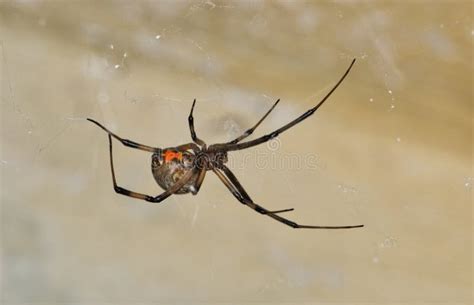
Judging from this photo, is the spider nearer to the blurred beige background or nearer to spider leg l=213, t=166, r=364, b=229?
spider leg l=213, t=166, r=364, b=229

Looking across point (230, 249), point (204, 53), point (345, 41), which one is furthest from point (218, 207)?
point (345, 41)

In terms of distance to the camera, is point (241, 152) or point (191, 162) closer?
point (191, 162)

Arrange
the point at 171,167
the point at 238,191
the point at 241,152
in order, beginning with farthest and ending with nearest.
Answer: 1. the point at 241,152
2. the point at 238,191
3. the point at 171,167

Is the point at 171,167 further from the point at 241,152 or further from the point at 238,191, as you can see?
the point at 241,152

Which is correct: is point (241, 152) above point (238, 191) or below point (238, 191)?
above

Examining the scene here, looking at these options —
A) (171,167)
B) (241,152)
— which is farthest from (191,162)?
(241,152)

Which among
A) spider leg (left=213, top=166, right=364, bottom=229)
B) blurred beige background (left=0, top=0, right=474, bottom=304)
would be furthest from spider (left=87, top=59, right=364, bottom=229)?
blurred beige background (left=0, top=0, right=474, bottom=304)

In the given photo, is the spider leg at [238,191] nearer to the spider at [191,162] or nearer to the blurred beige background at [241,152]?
the spider at [191,162]

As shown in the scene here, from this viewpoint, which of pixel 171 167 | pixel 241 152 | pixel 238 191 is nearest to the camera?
pixel 171 167
